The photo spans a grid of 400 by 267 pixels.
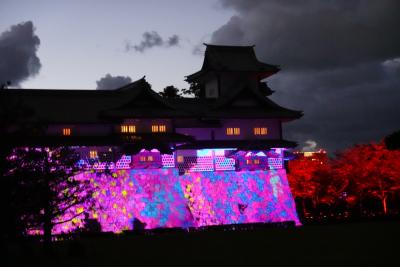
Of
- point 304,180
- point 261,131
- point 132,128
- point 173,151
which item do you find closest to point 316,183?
point 304,180

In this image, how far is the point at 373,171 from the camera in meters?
53.4

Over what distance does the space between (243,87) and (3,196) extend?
3045 centimetres

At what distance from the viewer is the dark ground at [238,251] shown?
24375 millimetres

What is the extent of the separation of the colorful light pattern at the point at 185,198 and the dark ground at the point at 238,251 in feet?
19.1

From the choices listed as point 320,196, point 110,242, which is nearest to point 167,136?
point 110,242

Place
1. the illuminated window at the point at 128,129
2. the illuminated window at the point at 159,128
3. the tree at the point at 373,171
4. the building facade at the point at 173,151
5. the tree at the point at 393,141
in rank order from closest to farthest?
1. the building facade at the point at 173,151
2. the illuminated window at the point at 128,129
3. the illuminated window at the point at 159,128
4. the tree at the point at 373,171
5. the tree at the point at 393,141

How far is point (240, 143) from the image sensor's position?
1893 inches

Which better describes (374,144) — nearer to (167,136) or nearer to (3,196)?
(167,136)

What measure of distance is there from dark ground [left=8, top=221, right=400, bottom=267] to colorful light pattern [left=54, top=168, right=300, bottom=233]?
584 cm

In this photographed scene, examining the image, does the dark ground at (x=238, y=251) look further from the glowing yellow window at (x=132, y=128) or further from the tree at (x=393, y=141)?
the tree at (x=393, y=141)

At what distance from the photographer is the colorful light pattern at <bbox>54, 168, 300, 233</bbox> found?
43500 mm

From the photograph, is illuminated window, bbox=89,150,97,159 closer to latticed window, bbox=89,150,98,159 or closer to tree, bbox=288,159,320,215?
latticed window, bbox=89,150,98,159

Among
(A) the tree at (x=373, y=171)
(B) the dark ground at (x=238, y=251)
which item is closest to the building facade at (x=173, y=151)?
(B) the dark ground at (x=238, y=251)

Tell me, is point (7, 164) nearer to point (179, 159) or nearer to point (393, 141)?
point (179, 159)
